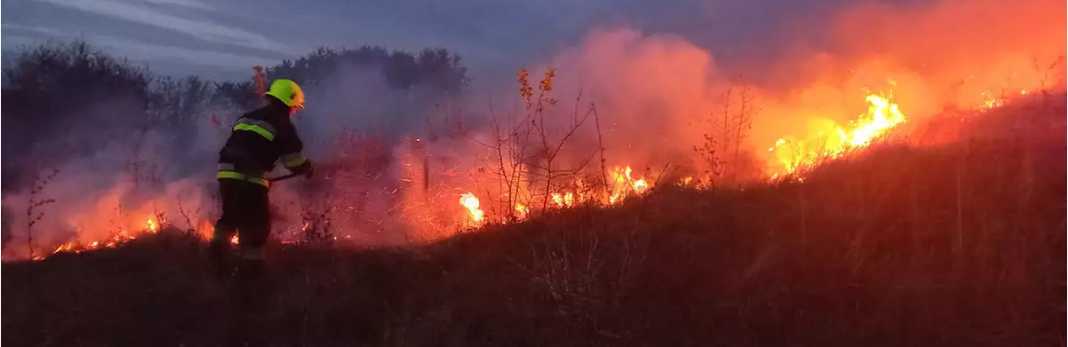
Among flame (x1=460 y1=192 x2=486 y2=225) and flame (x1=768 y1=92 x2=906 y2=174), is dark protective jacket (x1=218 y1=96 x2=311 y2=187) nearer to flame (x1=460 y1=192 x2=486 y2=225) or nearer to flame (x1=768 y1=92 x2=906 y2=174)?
flame (x1=460 y1=192 x2=486 y2=225)

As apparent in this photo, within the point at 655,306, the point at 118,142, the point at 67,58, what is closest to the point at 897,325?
the point at 655,306

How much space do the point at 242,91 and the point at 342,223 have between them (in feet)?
47.2

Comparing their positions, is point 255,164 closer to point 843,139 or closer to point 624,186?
point 624,186

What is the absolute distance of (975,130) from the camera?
7711 millimetres

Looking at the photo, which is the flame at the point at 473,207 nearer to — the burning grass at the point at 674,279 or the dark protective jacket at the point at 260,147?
the burning grass at the point at 674,279

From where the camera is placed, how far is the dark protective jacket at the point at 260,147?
519 cm

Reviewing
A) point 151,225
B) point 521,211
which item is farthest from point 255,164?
point 151,225

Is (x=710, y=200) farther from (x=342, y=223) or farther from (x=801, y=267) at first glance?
(x=342, y=223)

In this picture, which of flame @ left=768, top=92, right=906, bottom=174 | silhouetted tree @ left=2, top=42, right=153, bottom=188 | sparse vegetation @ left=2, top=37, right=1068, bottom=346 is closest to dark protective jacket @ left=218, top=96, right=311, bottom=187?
sparse vegetation @ left=2, top=37, right=1068, bottom=346

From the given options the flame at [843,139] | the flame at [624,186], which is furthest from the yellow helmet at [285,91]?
the flame at [843,139]

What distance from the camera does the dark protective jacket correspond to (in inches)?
204

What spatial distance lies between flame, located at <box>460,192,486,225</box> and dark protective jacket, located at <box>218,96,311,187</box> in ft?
7.46

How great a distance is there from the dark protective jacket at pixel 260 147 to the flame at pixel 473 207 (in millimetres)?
2273

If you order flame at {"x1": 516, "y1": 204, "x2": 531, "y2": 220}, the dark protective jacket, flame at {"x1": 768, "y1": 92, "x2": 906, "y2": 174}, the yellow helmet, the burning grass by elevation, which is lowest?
the burning grass
